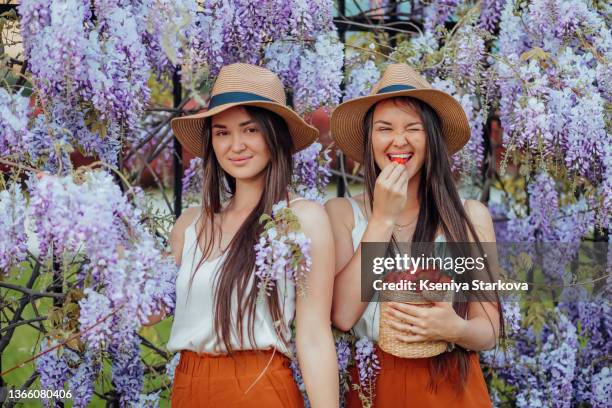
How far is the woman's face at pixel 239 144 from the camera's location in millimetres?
2418

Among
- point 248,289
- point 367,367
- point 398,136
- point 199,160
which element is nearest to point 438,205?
point 398,136

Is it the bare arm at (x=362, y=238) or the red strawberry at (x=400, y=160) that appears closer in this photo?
the bare arm at (x=362, y=238)

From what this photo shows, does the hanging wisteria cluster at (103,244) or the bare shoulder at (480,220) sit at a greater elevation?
the bare shoulder at (480,220)

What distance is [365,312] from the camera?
2.55m

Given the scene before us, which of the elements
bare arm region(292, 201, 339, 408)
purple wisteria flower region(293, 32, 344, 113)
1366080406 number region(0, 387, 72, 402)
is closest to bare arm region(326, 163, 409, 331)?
bare arm region(292, 201, 339, 408)

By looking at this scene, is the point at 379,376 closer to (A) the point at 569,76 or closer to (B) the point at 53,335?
(B) the point at 53,335

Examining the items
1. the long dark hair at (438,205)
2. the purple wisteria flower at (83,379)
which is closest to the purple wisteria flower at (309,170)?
the long dark hair at (438,205)

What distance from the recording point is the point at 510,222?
4.05 meters

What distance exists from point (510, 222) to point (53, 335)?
7.71 feet

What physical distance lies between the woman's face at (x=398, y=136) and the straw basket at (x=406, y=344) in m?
0.35

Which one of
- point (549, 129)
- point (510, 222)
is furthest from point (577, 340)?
point (549, 129)

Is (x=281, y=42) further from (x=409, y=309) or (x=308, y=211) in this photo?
(x=409, y=309)

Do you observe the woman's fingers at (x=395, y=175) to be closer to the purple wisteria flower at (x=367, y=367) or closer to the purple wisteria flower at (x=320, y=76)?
the purple wisteria flower at (x=367, y=367)

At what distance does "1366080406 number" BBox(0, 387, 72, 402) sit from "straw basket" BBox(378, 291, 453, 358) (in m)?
1.08
